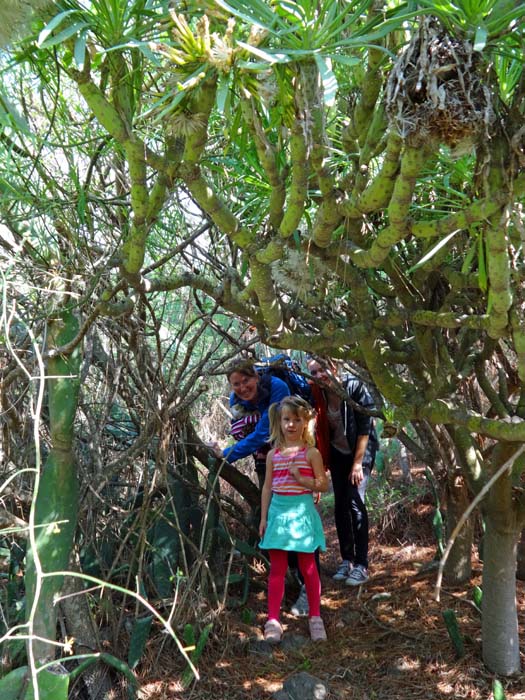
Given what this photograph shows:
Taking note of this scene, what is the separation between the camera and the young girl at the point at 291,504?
11.4 feet

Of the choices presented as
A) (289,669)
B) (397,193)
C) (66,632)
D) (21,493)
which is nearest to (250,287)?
(397,193)

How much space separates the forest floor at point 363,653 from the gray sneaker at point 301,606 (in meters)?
0.05

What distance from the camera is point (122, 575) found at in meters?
3.48

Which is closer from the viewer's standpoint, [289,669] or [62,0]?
[62,0]

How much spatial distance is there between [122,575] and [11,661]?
76cm

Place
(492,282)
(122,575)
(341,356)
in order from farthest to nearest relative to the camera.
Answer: (122,575), (341,356), (492,282)

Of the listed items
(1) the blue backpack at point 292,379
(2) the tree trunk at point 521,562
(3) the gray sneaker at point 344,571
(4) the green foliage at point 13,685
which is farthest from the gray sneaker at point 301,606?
(4) the green foliage at point 13,685

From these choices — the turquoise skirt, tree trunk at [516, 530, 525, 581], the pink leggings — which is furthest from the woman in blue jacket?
tree trunk at [516, 530, 525, 581]

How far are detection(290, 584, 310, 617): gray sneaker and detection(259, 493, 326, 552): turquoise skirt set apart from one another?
45cm

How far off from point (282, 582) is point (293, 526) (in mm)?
284

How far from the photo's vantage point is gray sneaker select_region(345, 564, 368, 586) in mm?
4027

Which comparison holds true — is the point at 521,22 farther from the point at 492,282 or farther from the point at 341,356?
the point at 341,356

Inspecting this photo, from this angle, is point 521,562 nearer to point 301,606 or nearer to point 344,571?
point 344,571

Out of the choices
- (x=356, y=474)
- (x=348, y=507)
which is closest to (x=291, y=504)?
(x=356, y=474)
